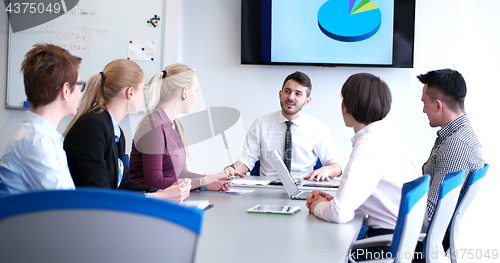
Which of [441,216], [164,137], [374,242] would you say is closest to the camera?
[374,242]

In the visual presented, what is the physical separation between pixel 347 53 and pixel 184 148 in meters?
2.01

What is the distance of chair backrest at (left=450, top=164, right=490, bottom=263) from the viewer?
174 centimetres

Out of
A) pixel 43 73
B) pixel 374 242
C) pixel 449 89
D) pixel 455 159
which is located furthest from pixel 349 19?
pixel 43 73

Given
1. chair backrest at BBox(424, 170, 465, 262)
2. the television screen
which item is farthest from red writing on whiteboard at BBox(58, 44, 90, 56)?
chair backrest at BBox(424, 170, 465, 262)

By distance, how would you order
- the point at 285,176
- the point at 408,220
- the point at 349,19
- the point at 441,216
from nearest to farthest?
the point at 408,220 → the point at 441,216 → the point at 285,176 → the point at 349,19

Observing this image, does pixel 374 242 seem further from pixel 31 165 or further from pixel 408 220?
pixel 31 165

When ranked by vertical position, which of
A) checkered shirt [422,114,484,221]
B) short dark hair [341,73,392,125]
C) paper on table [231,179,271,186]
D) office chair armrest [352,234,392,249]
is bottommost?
paper on table [231,179,271,186]

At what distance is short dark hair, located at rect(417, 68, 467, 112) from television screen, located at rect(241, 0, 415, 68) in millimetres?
1499

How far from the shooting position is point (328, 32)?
371cm

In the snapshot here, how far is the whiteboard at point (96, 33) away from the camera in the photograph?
147 inches

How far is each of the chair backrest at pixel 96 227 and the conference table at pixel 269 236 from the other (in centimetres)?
40

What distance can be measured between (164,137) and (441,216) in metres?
1.37

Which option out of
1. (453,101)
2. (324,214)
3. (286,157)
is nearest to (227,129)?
(286,157)

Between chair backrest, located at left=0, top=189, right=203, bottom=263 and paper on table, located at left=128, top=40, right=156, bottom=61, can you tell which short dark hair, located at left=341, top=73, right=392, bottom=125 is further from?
paper on table, located at left=128, top=40, right=156, bottom=61
